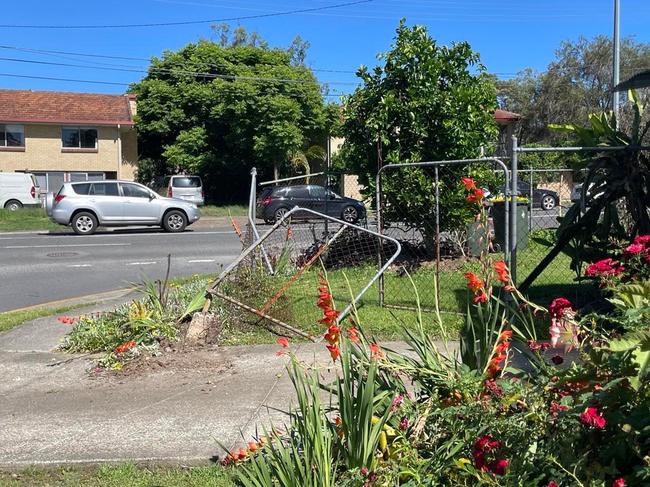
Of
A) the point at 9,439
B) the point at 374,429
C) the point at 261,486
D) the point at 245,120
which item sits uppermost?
the point at 245,120

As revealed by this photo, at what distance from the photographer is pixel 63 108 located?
38000mm

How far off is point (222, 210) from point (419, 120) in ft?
78.7

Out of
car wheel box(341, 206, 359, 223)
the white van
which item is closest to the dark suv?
car wheel box(341, 206, 359, 223)

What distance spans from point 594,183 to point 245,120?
30.0m

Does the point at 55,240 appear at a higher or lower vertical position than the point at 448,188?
lower

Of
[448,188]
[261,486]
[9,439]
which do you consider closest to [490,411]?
[261,486]

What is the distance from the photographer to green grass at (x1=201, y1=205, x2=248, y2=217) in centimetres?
3292

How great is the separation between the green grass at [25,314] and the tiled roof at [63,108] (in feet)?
95.5

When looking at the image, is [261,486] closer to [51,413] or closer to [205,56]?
[51,413]

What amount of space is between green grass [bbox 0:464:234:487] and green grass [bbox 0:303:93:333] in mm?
4596

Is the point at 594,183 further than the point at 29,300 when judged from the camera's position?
No

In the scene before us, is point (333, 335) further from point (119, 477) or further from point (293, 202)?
point (293, 202)

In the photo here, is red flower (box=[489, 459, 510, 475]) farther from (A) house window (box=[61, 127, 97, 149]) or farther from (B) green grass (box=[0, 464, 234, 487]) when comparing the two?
(A) house window (box=[61, 127, 97, 149])

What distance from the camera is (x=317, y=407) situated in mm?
3229
